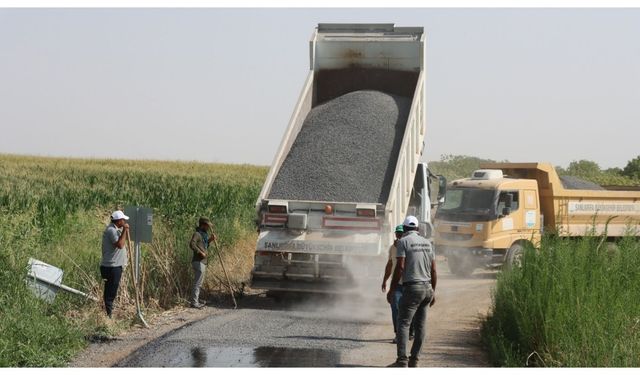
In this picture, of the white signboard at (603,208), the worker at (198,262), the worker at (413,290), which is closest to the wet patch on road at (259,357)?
the worker at (413,290)

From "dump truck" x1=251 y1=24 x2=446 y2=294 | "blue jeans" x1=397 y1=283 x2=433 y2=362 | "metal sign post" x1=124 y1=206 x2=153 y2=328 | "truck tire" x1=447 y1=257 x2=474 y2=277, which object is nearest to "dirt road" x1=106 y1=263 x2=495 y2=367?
"blue jeans" x1=397 y1=283 x2=433 y2=362

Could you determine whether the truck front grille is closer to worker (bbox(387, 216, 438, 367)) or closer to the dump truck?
the dump truck

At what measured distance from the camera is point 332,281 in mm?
14898

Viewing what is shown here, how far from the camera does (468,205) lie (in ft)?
68.8

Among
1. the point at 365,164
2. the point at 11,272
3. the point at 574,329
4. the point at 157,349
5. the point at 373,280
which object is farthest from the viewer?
the point at 365,164

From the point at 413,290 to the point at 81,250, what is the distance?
22.9 ft

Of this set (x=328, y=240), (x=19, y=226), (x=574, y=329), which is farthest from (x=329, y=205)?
(x=574, y=329)

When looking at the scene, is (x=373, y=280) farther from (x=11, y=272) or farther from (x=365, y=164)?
(x=11, y=272)

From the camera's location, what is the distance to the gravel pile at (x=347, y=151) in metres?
15.6

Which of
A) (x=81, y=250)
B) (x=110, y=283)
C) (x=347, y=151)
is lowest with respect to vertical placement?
(x=110, y=283)

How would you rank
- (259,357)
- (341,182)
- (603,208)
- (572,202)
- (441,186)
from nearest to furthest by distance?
(259,357) < (341,182) < (441,186) < (572,202) < (603,208)

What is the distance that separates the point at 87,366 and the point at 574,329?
205 inches

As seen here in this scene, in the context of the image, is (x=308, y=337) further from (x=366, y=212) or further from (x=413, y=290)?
(x=366, y=212)

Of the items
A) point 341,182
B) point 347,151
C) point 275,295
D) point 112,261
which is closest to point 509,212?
point 347,151
